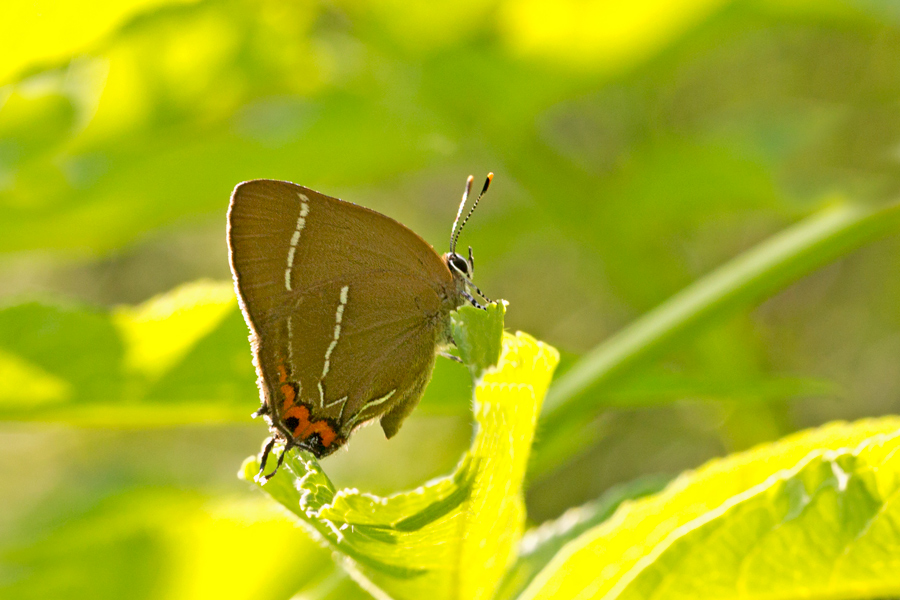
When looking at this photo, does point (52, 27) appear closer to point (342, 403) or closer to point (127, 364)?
point (127, 364)

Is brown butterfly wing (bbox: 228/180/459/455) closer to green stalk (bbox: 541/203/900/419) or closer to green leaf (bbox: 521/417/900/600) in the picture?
green stalk (bbox: 541/203/900/419)

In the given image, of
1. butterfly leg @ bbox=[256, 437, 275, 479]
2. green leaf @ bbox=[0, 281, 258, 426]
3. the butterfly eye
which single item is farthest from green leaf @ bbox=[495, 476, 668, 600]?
the butterfly eye

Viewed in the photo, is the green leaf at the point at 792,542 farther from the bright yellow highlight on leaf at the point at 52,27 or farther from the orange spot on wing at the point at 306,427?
the bright yellow highlight on leaf at the point at 52,27

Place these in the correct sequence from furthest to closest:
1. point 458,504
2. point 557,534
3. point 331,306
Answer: point 331,306 → point 557,534 → point 458,504

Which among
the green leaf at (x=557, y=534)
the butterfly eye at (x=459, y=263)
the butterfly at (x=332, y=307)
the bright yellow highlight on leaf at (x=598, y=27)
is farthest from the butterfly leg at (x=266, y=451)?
the bright yellow highlight on leaf at (x=598, y=27)

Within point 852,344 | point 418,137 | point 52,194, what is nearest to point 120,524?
point 52,194

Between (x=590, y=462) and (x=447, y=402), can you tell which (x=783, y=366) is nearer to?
(x=590, y=462)

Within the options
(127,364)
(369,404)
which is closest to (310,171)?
(369,404)
